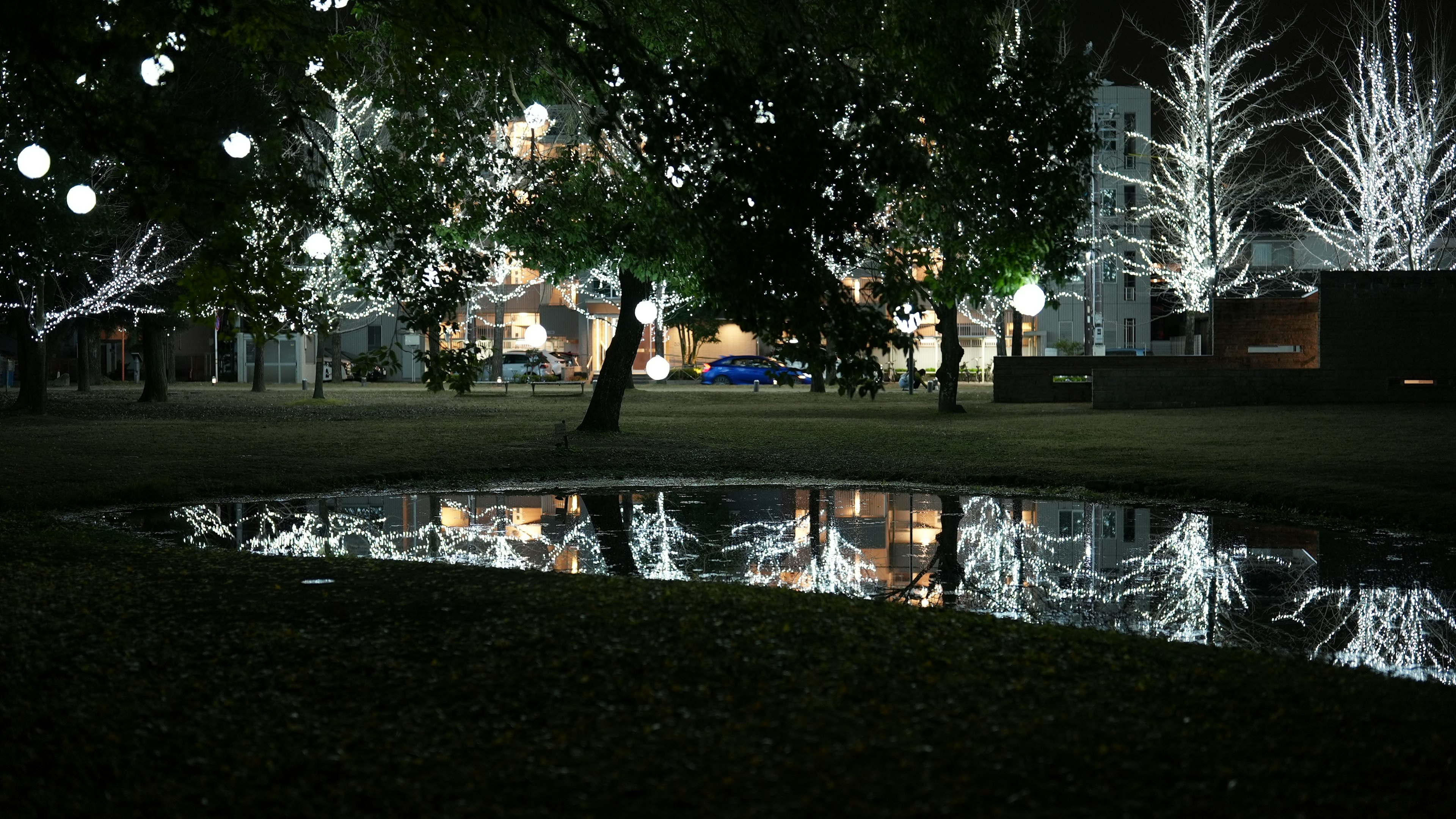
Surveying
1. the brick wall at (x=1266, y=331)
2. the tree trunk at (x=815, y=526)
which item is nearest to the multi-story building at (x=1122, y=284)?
the brick wall at (x=1266, y=331)

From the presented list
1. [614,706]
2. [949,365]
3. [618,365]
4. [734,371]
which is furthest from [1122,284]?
[614,706]

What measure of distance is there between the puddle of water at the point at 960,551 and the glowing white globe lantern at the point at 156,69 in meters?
3.77

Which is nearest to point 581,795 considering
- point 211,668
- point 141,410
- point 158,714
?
point 158,714

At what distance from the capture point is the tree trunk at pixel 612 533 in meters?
9.59

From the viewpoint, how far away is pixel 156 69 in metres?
8.34

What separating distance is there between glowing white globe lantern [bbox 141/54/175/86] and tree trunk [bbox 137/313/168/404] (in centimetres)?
2874

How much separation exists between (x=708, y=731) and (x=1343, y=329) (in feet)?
101

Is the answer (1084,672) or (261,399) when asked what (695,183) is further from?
(261,399)

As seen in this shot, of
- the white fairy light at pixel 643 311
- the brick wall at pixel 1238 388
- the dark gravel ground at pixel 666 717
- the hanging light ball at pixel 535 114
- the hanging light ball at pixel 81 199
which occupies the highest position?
the hanging light ball at pixel 535 114

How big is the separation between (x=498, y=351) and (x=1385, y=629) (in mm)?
54592

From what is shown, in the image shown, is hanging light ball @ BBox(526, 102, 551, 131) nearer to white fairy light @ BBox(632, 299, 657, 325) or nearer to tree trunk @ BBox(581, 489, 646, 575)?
tree trunk @ BBox(581, 489, 646, 575)

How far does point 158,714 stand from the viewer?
4.68 m

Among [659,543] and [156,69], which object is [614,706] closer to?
[659,543]

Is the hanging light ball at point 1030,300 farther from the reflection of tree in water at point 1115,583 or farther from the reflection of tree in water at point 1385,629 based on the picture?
the reflection of tree in water at point 1385,629
